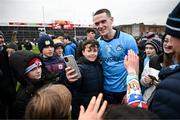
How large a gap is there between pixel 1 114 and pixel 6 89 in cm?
56

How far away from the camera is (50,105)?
1971 millimetres

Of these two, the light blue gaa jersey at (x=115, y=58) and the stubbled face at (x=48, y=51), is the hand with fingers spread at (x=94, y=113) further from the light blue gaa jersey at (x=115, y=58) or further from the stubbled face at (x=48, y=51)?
the stubbled face at (x=48, y=51)

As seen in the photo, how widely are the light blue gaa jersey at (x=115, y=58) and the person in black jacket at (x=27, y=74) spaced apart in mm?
884

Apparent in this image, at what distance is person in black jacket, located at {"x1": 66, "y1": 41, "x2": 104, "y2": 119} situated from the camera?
Result: 4473 mm

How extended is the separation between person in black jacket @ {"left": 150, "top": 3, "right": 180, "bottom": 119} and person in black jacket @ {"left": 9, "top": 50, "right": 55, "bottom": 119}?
2.10 m

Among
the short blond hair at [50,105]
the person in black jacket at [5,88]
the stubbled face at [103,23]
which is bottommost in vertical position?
the person in black jacket at [5,88]

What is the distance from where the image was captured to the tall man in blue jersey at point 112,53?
14.9 feet

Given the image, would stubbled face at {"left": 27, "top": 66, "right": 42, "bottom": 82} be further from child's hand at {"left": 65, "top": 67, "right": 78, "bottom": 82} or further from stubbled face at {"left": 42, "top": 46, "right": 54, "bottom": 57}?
stubbled face at {"left": 42, "top": 46, "right": 54, "bottom": 57}

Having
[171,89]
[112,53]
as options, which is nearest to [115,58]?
[112,53]

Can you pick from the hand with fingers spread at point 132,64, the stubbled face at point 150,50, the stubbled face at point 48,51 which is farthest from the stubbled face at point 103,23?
the hand with fingers spread at point 132,64

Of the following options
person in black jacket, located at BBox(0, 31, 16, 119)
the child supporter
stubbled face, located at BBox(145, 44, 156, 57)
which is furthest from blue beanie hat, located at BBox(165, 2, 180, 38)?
stubbled face, located at BBox(145, 44, 156, 57)

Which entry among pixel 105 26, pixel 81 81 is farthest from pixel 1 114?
pixel 105 26

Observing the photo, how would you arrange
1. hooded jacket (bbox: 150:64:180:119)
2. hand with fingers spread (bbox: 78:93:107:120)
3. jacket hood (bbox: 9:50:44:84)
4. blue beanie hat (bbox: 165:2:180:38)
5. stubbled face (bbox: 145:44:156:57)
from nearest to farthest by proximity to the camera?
1. hand with fingers spread (bbox: 78:93:107:120)
2. hooded jacket (bbox: 150:64:180:119)
3. blue beanie hat (bbox: 165:2:180:38)
4. jacket hood (bbox: 9:50:44:84)
5. stubbled face (bbox: 145:44:156:57)

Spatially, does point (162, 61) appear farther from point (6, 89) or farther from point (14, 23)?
point (14, 23)
